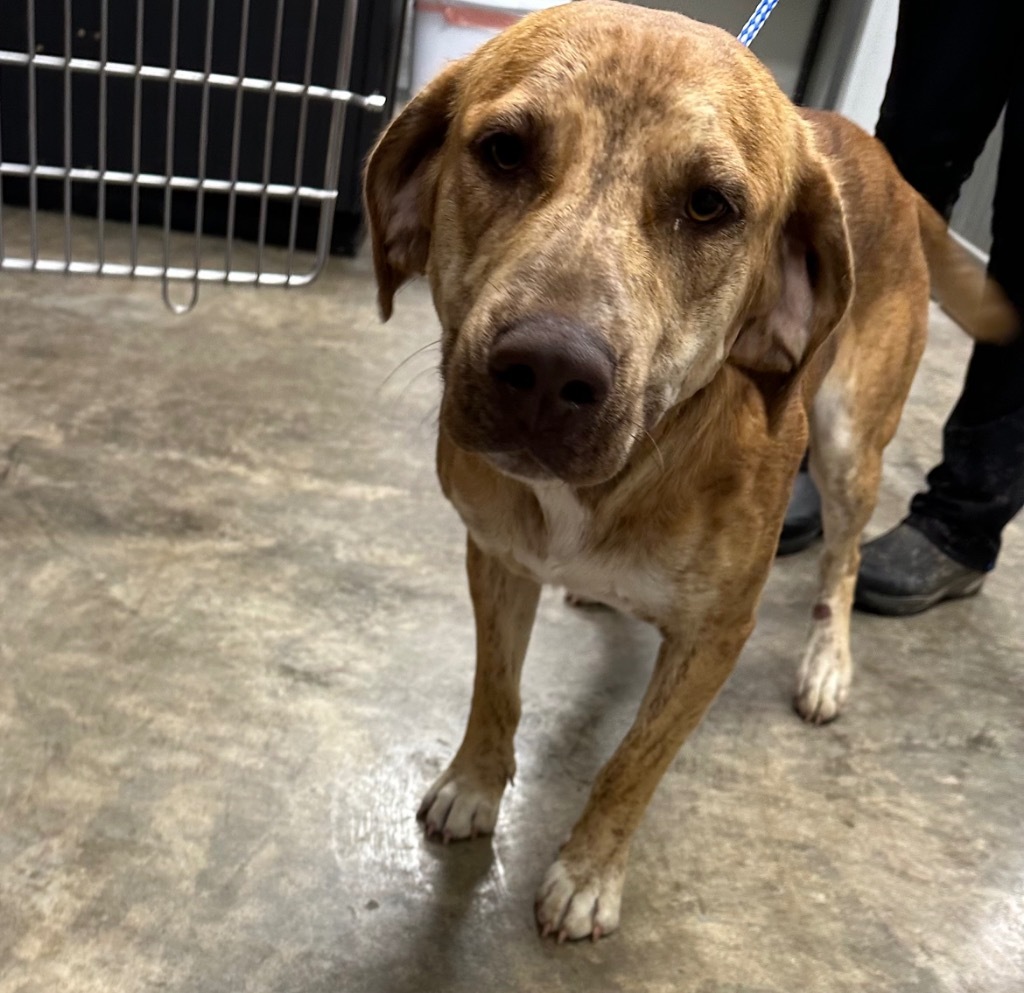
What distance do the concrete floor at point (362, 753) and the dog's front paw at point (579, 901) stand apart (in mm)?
34

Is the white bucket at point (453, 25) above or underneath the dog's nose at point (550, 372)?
underneath

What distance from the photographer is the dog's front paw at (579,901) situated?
1553 mm

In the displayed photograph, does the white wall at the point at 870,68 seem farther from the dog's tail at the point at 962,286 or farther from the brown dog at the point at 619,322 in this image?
the brown dog at the point at 619,322

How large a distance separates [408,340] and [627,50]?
6.90ft

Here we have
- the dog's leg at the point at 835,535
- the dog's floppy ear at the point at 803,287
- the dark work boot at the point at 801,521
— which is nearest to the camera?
the dog's floppy ear at the point at 803,287

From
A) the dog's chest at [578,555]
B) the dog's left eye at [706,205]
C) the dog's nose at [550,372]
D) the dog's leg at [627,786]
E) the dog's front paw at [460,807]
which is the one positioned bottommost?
the dog's front paw at [460,807]

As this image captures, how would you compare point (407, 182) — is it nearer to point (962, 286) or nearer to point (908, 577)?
point (962, 286)

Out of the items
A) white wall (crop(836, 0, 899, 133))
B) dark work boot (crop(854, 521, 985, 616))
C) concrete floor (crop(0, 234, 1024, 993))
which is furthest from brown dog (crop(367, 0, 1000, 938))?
white wall (crop(836, 0, 899, 133))

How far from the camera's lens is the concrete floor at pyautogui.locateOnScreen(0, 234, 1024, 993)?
5.01ft

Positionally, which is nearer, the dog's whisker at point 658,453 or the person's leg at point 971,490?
the dog's whisker at point 658,453

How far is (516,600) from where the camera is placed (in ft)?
5.58

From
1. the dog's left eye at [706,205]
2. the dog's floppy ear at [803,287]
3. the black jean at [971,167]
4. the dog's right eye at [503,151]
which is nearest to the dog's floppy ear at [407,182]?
the dog's right eye at [503,151]

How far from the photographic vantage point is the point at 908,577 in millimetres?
2406

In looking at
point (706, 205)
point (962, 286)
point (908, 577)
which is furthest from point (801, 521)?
point (706, 205)
